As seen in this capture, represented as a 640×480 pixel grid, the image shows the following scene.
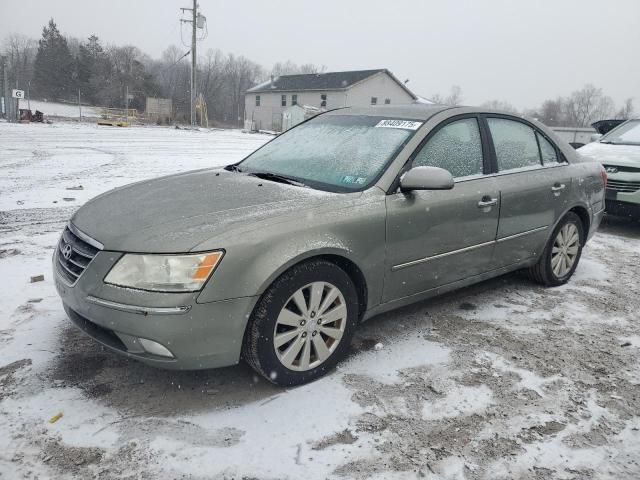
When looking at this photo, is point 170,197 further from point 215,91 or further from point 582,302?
point 215,91

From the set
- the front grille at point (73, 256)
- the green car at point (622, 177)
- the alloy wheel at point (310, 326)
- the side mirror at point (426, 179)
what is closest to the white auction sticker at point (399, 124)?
the side mirror at point (426, 179)

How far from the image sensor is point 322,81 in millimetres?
47438

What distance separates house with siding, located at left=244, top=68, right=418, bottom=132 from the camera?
44781mm

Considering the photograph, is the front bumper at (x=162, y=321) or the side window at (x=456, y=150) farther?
the side window at (x=456, y=150)

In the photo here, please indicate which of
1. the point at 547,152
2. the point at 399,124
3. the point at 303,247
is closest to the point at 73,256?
the point at 303,247

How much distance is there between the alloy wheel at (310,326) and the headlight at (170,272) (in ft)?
1.60

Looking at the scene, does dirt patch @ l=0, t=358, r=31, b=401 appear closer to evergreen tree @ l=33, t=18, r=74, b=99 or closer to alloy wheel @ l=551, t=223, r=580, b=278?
alloy wheel @ l=551, t=223, r=580, b=278

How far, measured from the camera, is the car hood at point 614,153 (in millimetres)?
7017

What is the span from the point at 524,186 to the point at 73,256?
3.29 metres

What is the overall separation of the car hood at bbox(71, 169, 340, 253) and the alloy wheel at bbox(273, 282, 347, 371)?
0.48 m

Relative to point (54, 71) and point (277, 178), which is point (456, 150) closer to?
point (277, 178)

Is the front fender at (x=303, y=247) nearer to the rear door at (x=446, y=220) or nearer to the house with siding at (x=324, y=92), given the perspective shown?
the rear door at (x=446, y=220)

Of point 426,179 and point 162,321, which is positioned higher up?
point 426,179

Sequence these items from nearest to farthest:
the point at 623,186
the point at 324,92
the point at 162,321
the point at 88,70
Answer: the point at 162,321 → the point at 623,186 → the point at 324,92 → the point at 88,70
